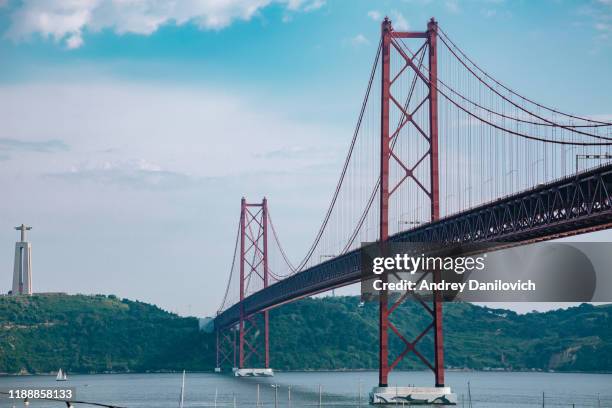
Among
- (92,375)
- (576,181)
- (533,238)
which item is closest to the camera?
(576,181)

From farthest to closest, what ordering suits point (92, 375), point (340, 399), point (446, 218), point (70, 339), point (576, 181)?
point (70, 339)
point (92, 375)
point (340, 399)
point (446, 218)
point (576, 181)

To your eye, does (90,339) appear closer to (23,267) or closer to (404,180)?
(23,267)

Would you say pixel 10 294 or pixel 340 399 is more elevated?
pixel 10 294

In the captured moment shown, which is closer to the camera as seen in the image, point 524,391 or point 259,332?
point 524,391

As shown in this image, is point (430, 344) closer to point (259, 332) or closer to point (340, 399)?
point (259, 332)

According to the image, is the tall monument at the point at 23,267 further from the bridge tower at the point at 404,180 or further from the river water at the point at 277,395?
the bridge tower at the point at 404,180

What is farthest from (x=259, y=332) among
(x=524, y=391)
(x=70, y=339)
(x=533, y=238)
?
(x=533, y=238)
